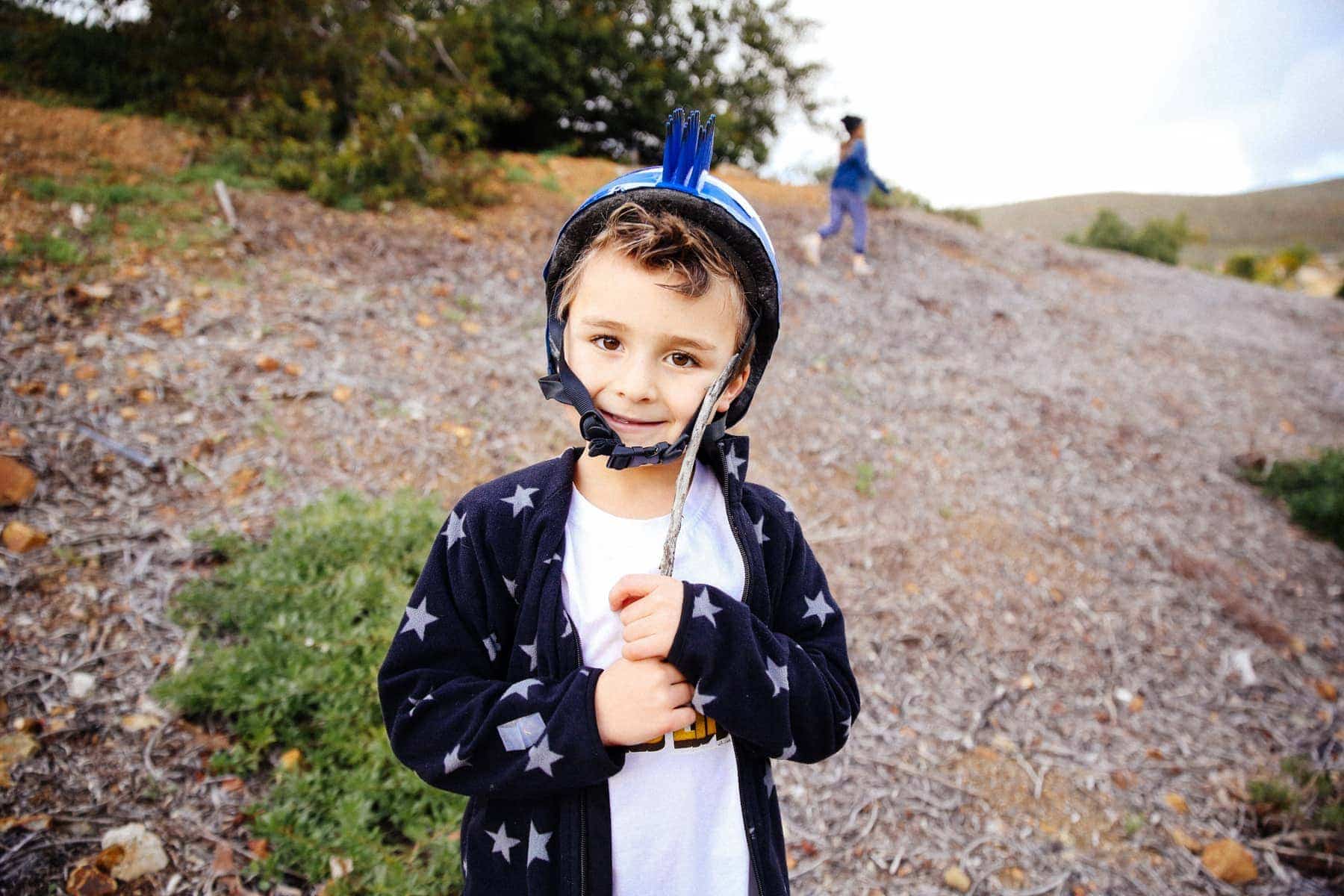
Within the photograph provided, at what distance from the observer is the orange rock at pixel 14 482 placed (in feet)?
9.47

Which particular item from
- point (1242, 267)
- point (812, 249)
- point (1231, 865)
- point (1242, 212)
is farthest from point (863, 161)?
point (1242, 212)

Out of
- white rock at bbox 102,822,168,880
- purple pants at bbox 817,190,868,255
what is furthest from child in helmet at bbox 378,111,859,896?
purple pants at bbox 817,190,868,255

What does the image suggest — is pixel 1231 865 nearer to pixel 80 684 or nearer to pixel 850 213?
pixel 80 684

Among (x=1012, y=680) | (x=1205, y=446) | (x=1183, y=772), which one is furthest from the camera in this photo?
(x=1205, y=446)

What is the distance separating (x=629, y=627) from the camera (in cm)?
107

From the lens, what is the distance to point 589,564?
1.25m

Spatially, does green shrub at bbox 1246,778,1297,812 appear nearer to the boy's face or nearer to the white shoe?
the boy's face

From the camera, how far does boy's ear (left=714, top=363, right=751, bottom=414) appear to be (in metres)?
1.30

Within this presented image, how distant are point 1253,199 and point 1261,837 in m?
69.2

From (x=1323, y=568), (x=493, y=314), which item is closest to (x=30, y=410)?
(x=493, y=314)

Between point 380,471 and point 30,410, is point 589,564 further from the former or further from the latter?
point 30,410

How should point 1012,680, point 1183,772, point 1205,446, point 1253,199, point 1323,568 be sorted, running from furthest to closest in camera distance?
point 1253,199 → point 1205,446 → point 1323,568 → point 1012,680 → point 1183,772

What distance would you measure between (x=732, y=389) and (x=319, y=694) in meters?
1.94

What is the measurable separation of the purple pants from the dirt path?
4.13ft
